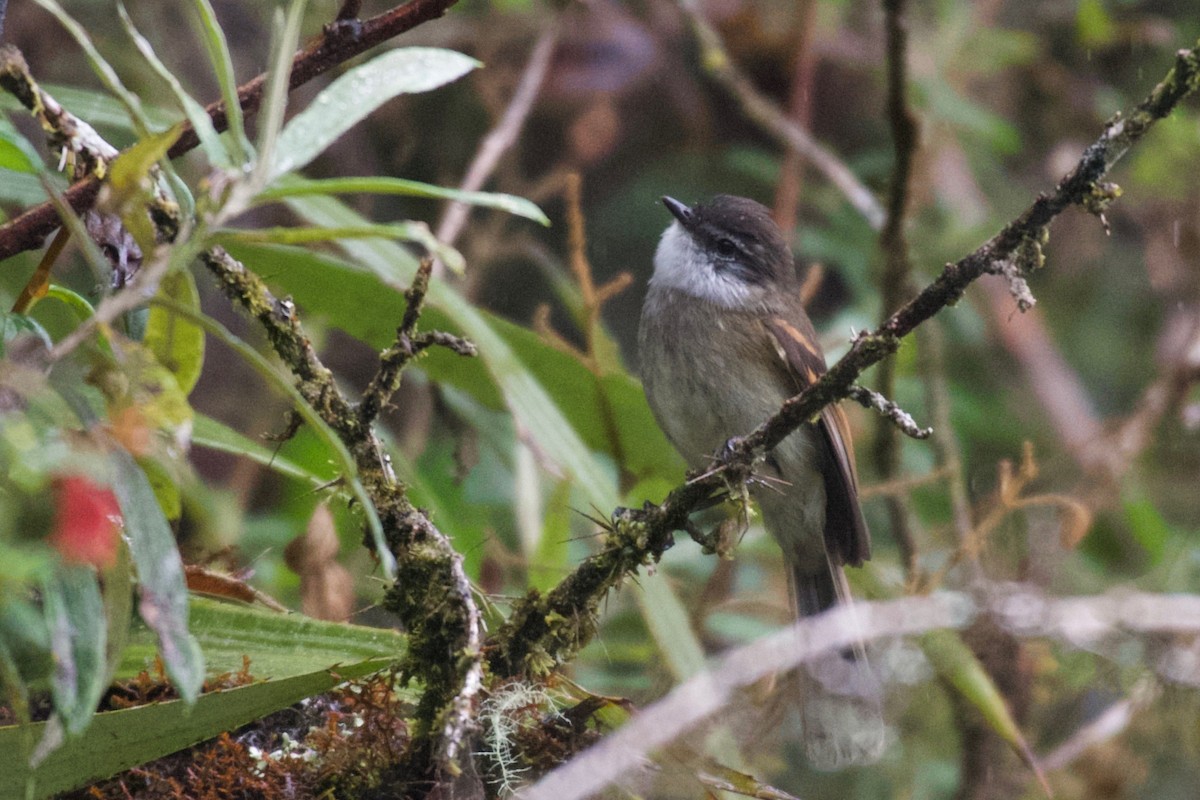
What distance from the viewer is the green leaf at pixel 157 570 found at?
1127 millimetres

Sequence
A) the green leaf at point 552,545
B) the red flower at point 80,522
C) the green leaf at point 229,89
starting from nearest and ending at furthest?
the red flower at point 80,522 → the green leaf at point 229,89 → the green leaf at point 552,545

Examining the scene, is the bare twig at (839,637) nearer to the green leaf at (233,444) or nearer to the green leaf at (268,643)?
the green leaf at (268,643)

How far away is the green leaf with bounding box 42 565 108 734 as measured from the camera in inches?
43.0

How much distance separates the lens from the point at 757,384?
3074mm

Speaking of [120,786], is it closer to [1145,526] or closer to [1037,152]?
[1145,526]

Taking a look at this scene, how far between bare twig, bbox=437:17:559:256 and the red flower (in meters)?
2.28

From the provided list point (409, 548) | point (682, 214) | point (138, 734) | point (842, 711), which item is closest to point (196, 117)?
point (409, 548)

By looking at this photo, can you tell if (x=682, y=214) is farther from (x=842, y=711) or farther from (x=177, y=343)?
(x=177, y=343)

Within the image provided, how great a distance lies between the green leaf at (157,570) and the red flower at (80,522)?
99 mm

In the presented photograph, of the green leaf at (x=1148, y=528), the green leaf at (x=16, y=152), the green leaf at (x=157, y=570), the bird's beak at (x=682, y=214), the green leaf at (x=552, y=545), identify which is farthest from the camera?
the green leaf at (x=1148, y=528)

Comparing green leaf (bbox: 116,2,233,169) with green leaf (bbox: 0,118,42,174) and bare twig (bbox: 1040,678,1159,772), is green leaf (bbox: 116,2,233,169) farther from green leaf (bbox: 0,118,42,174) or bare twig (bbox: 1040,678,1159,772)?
bare twig (bbox: 1040,678,1159,772)

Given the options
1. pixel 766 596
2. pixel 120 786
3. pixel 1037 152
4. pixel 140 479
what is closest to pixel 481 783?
pixel 120 786

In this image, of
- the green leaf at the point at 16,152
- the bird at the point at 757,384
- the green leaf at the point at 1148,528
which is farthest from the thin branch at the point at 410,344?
the green leaf at the point at 1148,528

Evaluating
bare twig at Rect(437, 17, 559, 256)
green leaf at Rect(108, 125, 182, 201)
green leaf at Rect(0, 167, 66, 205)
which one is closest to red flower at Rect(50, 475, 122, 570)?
green leaf at Rect(108, 125, 182, 201)
